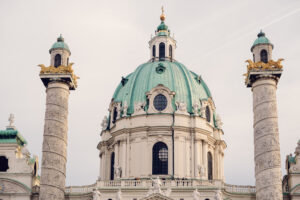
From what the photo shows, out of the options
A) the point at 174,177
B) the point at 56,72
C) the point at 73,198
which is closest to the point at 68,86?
the point at 56,72

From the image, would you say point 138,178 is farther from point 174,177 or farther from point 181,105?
point 181,105

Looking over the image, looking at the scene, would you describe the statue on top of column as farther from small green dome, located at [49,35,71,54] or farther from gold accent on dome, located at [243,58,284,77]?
gold accent on dome, located at [243,58,284,77]

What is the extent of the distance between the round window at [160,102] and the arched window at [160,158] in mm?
3621

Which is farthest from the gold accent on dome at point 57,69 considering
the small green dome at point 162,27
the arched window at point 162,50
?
the small green dome at point 162,27

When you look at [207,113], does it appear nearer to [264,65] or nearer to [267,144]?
[264,65]

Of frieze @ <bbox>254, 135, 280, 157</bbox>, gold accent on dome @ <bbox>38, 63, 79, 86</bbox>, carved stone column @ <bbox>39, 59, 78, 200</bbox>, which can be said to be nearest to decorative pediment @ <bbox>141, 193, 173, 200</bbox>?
carved stone column @ <bbox>39, 59, 78, 200</bbox>

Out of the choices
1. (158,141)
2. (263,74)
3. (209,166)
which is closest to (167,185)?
(158,141)

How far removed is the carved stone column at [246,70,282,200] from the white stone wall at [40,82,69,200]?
14.4m

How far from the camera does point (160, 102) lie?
66.6 meters

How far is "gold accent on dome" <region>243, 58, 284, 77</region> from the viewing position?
179 feet

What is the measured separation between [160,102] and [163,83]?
6.79ft

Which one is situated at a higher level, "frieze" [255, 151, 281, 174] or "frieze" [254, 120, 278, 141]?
"frieze" [254, 120, 278, 141]

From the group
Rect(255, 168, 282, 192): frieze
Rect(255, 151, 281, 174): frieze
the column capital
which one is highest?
the column capital

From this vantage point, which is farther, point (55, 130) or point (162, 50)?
point (162, 50)
